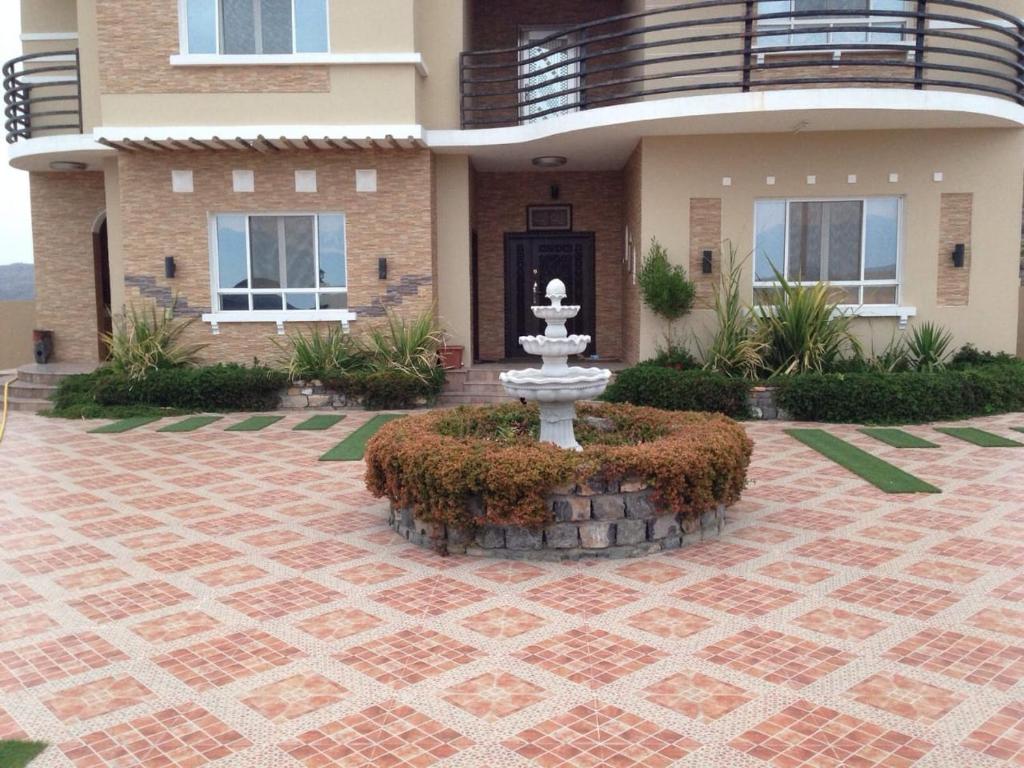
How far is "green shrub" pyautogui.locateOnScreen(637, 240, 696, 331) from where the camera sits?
1238 centimetres

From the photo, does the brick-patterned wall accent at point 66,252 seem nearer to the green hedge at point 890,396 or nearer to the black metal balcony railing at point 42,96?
the black metal balcony railing at point 42,96

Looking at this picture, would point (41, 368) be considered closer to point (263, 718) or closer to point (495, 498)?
point (495, 498)

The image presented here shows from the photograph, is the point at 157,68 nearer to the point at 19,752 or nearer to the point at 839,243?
the point at 839,243

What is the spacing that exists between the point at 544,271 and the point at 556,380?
33.1 ft

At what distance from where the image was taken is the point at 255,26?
1305 centimetres

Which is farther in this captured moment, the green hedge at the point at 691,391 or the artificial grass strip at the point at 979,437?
the green hedge at the point at 691,391

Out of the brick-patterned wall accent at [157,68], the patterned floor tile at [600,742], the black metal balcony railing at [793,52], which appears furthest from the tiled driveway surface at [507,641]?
the brick-patterned wall accent at [157,68]

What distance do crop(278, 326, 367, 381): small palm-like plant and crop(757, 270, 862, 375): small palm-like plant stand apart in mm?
6055

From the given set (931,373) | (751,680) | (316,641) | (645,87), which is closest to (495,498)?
(316,641)

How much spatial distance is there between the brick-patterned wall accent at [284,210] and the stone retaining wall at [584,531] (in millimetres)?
7898

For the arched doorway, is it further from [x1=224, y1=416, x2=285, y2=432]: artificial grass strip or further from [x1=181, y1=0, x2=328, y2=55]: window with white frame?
[x1=224, y1=416, x2=285, y2=432]: artificial grass strip

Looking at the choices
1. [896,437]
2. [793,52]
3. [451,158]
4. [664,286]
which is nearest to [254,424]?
[451,158]

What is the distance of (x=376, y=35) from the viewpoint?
12.8 meters

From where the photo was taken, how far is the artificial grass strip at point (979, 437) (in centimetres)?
974
